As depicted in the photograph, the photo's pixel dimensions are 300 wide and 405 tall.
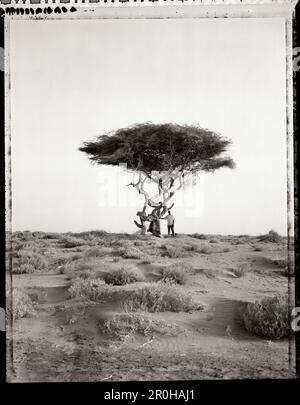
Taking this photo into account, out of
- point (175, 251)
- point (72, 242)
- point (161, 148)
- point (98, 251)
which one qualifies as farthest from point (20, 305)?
point (161, 148)

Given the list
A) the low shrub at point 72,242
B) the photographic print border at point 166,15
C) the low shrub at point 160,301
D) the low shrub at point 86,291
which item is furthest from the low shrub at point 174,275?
the photographic print border at point 166,15

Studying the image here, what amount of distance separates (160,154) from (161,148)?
15 centimetres

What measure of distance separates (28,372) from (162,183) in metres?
3.31

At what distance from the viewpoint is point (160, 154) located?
22.0 feet

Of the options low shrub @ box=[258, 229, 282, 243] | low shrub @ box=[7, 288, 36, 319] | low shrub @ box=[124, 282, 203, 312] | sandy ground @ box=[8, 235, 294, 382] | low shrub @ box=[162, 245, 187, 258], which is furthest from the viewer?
low shrub @ box=[162, 245, 187, 258]

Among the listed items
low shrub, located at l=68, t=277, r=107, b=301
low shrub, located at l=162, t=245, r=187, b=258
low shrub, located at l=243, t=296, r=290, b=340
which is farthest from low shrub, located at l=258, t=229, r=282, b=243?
low shrub, located at l=68, t=277, r=107, b=301

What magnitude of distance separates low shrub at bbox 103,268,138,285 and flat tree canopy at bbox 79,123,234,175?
1.59 m

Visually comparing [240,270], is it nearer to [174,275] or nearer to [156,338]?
[174,275]

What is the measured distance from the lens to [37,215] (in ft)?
16.1

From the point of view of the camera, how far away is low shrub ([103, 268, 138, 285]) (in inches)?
206

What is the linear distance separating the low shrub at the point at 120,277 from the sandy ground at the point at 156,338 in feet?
0.41

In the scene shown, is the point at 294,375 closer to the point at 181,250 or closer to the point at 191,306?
the point at 191,306

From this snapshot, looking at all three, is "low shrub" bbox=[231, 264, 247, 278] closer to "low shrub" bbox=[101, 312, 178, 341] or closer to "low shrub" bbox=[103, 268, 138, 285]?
"low shrub" bbox=[101, 312, 178, 341]
